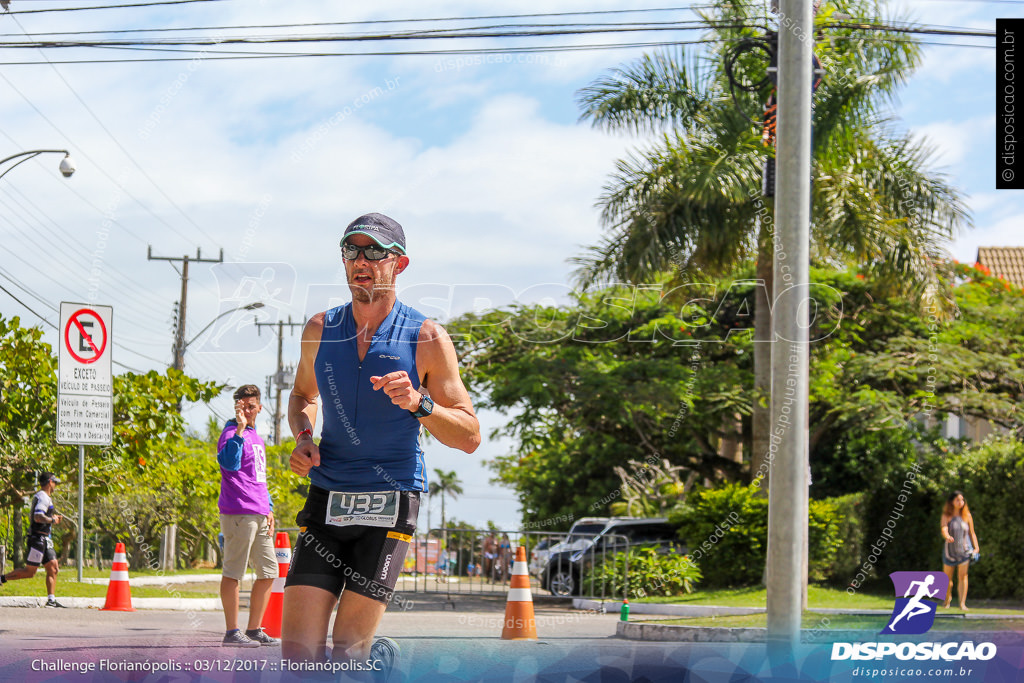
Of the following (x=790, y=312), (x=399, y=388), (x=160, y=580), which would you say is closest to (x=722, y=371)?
(x=160, y=580)

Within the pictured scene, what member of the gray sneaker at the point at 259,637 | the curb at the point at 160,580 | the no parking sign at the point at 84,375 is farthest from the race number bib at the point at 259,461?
the curb at the point at 160,580

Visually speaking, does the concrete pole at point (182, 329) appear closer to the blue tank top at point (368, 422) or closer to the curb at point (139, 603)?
the curb at point (139, 603)

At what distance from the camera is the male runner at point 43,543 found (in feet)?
36.3

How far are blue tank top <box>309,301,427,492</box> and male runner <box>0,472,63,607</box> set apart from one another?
839 cm

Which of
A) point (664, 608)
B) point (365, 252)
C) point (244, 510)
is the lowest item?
point (664, 608)

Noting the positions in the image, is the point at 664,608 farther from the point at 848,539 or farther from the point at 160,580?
the point at 160,580

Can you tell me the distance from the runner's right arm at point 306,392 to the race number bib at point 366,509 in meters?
0.17

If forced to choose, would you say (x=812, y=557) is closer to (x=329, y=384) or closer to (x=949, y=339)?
(x=949, y=339)

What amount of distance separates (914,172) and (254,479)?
39.7 ft

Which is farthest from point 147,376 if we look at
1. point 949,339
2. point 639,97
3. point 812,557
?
point 949,339

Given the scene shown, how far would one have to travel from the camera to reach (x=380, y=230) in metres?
3.67

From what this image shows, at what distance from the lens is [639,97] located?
658 inches

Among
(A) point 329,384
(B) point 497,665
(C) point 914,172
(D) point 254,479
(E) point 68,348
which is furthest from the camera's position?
(C) point 914,172

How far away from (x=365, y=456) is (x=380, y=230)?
741 millimetres
